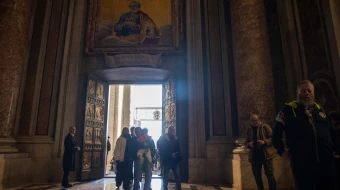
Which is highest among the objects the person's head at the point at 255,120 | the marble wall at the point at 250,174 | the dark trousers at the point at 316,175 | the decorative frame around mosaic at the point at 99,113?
the decorative frame around mosaic at the point at 99,113

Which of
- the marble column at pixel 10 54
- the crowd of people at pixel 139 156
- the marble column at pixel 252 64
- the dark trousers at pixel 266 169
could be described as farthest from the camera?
the marble column at pixel 10 54

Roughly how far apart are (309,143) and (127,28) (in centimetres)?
691

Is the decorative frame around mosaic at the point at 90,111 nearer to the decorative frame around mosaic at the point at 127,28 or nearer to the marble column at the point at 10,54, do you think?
the decorative frame around mosaic at the point at 127,28

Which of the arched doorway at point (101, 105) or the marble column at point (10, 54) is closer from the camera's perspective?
the marble column at point (10, 54)

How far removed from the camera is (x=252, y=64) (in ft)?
19.2

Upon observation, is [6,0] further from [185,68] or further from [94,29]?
[185,68]

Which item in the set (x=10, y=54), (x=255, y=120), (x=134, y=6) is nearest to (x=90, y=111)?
(x=10, y=54)

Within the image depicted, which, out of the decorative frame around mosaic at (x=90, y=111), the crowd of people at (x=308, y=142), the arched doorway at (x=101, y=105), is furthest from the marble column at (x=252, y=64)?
the decorative frame around mosaic at (x=90, y=111)

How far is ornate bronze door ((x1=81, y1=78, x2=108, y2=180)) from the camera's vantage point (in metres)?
7.49

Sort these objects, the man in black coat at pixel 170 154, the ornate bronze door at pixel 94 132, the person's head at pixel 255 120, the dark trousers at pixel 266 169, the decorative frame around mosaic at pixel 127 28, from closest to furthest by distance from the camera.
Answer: the dark trousers at pixel 266 169 < the person's head at pixel 255 120 < the man in black coat at pixel 170 154 < the ornate bronze door at pixel 94 132 < the decorative frame around mosaic at pixel 127 28

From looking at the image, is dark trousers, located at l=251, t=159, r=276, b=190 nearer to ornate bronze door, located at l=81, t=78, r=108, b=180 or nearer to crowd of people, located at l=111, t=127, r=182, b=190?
crowd of people, located at l=111, t=127, r=182, b=190

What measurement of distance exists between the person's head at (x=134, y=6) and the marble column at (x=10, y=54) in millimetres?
2959

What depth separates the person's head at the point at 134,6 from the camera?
8.20 m

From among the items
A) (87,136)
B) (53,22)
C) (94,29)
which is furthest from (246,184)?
(53,22)
